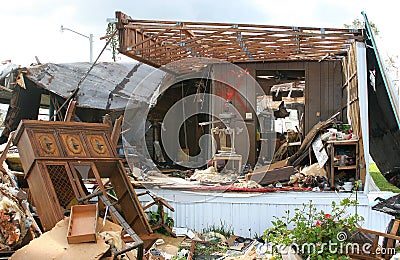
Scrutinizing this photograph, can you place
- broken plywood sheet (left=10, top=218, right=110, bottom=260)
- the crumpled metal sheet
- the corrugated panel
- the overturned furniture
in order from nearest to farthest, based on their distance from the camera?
broken plywood sheet (left=10, top=218, right=110, bottom=260), the overturned furniture, the corrugated panel, the crumpled metal sheet

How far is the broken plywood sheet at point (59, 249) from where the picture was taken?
3.36 metres

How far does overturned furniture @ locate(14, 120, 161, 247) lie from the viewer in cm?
421

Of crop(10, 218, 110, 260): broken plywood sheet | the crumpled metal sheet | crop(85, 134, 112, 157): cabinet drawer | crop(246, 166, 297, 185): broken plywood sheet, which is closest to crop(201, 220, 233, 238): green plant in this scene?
crop(246, 166, 297, 185): broken plywood sheet

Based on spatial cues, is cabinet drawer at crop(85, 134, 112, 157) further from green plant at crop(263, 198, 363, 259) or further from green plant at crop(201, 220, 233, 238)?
green plant at crop(201, 220, 233, 238)

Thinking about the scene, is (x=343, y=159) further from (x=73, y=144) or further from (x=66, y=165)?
(x=66, y=165)

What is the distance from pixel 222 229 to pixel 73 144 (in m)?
3.02

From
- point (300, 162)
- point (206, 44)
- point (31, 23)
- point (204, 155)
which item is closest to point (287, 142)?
point (300, 162)

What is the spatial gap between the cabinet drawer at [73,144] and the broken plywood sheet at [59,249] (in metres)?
1.08

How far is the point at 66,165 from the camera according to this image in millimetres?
4363

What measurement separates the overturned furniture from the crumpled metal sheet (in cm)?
464

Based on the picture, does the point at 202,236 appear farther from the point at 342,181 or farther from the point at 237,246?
the point at 342,181

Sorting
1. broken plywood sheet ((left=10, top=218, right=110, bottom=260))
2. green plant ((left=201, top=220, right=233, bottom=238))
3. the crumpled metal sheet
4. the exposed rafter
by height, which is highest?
the exposed rafter

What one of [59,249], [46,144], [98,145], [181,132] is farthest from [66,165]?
[181,132]

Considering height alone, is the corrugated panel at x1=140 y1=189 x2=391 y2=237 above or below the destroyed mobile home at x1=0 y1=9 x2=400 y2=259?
below
